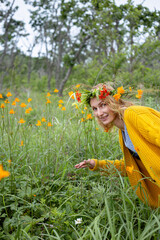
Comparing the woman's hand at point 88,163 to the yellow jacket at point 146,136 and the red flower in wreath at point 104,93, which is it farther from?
the red flower in wreath at point 104,93

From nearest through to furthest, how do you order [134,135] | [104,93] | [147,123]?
[147,123] → [134,135] → [104,93]

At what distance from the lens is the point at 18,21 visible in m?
8.78

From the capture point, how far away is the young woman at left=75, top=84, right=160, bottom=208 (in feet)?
3.98

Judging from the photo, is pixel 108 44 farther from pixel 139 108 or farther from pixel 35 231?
pixel 35 231

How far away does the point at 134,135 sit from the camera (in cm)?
131

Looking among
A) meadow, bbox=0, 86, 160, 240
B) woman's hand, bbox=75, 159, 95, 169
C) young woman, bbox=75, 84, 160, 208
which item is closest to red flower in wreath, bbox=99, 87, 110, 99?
young woman, bbox=75, 84, 160, 208

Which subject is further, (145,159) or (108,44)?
(108,44)

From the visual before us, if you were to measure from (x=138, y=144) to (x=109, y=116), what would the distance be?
1.04 feet

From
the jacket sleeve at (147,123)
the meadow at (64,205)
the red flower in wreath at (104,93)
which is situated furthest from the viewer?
the red flower in wreath at (104,93)

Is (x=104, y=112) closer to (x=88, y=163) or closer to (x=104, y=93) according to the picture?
(x=104, y=93)

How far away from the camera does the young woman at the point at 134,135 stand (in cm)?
121

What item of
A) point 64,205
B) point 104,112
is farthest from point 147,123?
point 64,205

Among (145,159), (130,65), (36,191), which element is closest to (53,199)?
(36,191)

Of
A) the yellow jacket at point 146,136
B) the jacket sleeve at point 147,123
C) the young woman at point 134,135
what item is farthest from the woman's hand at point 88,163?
the jacket sleeve at point 147,123
